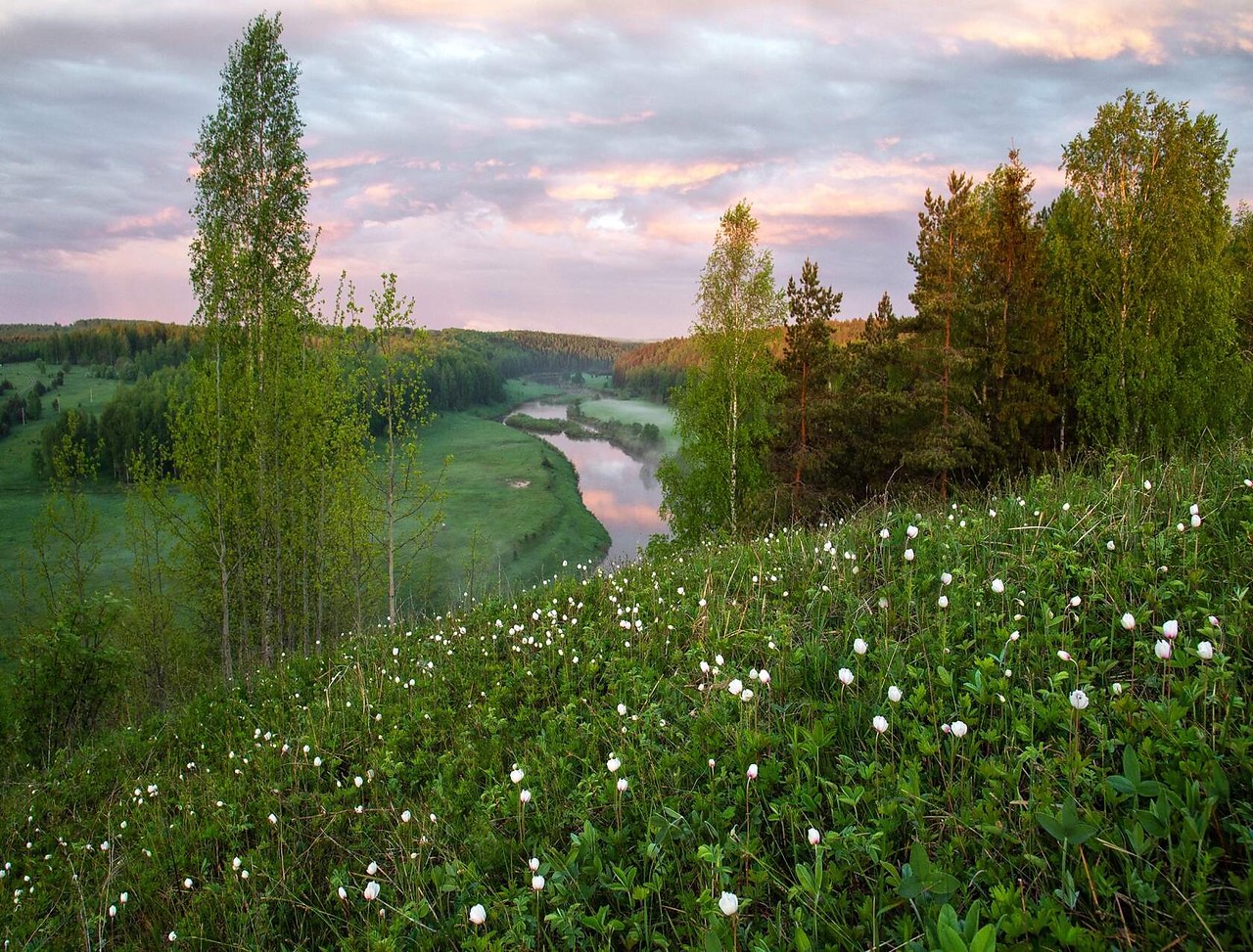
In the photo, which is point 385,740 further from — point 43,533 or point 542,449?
point 542,449

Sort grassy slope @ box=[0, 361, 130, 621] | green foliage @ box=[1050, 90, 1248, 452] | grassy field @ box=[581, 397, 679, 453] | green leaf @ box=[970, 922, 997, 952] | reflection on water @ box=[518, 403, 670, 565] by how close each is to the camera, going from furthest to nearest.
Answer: grassy field @ box=[581, 397, 679, 453], reflection on water @ box=[518, 403, 670, 565], grassy slope @ box=[0, 361, 130, 621], green foliage @ box=[1050, 90, 1248, 452], green leaf @ box=[970, 922, 997, 952]

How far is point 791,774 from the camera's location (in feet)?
11.1

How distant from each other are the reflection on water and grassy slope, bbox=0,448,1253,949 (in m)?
34.9

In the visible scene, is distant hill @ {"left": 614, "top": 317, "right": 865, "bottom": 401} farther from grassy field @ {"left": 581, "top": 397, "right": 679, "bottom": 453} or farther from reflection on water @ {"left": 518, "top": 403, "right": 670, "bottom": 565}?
reflection on water @ {"left": 518, "top": 403, "right": 670, "bottom": 565}

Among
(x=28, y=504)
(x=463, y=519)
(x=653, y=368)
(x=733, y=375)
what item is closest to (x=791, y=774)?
(x=733, y=375)

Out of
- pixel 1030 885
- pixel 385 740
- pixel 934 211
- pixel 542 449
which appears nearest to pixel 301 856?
pixel 385 740

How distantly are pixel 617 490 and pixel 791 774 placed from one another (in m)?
73.1

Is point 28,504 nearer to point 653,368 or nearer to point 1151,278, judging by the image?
point 1151,278

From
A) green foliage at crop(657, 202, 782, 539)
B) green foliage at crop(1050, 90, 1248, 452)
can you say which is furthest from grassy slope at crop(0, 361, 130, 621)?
green foliage at crop(1050, 90, 1248, 452)

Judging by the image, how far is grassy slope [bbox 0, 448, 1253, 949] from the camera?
2.52 metres

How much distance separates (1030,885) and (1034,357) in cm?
2657

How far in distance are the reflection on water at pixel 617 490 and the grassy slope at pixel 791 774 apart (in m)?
34.9

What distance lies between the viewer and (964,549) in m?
5.63

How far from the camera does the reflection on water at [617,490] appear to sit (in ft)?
194
